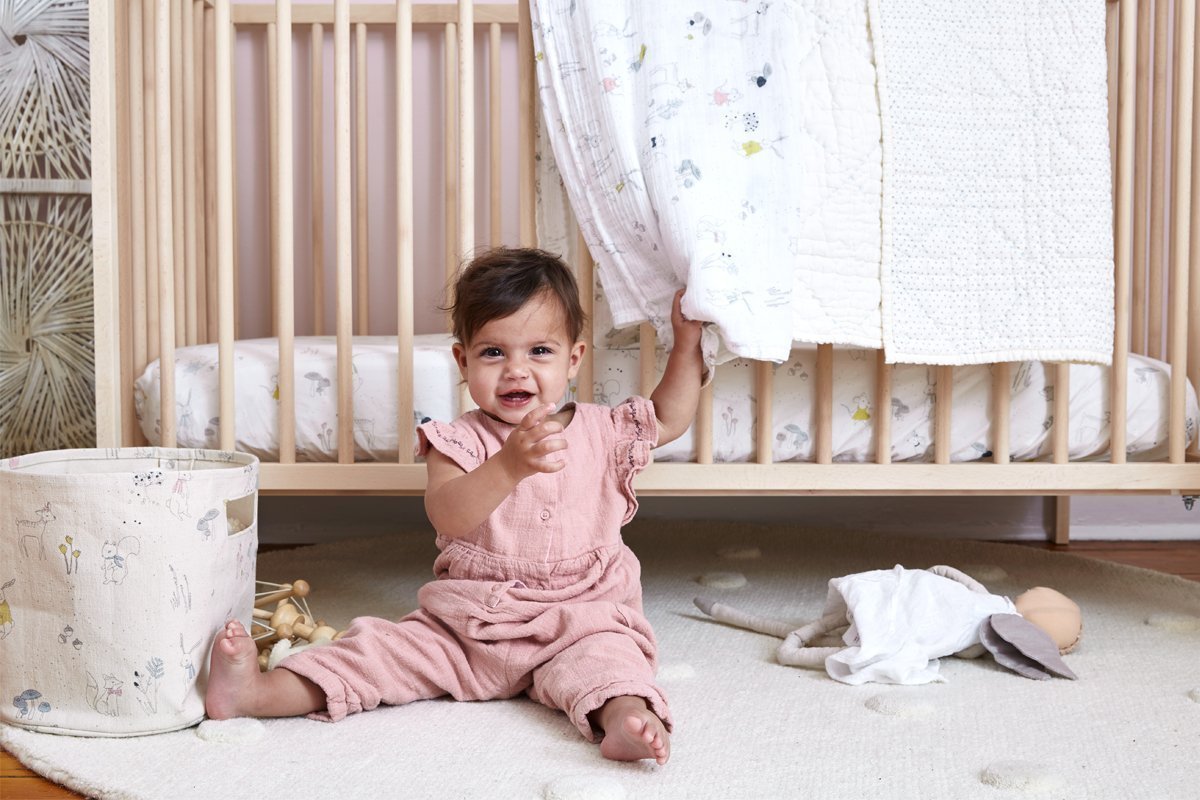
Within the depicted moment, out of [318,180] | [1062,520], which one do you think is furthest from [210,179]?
[1062,520]

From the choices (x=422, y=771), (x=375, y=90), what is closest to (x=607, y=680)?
(x=422, y=771)

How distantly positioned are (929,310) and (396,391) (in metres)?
0.66

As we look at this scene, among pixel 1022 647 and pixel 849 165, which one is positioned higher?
pixel 849 165

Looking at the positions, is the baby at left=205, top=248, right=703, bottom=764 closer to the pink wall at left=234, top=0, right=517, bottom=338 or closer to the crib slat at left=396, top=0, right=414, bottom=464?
the crib slat at left=396, top=0, right=414, bottom=464

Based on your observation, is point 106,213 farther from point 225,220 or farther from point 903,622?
point 903,622

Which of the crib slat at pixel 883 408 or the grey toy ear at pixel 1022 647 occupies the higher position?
the crib slat at pixel 883 408

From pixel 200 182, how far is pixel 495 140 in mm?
534

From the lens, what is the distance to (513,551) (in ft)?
3.85

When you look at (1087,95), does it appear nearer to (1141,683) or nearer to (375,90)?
(1141,683)

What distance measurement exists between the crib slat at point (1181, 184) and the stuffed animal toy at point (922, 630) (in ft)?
1.13

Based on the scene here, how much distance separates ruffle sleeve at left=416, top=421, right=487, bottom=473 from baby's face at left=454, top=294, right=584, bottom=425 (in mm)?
41

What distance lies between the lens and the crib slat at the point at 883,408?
1.38 metres

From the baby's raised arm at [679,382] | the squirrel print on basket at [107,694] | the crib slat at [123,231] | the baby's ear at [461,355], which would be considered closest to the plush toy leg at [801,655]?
the baby's raised arm at [679,382]

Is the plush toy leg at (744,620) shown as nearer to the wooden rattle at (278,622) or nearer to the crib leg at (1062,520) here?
the wooden rattle at (278,622)
